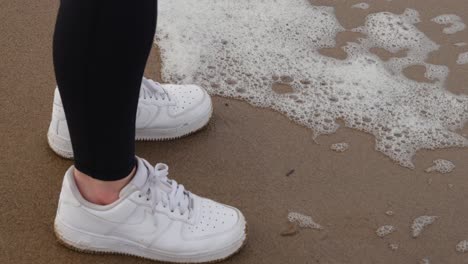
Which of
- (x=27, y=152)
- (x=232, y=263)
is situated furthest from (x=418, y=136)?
(x=27, y=152)

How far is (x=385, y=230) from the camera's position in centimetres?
151

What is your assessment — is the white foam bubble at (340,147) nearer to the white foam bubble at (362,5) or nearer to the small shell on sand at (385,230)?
the small shell on sand at (385,230)

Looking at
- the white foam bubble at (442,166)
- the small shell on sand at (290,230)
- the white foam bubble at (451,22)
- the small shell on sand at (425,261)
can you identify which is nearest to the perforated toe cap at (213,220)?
the small shell on sand at (290,230)

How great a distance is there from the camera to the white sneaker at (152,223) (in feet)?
4.20

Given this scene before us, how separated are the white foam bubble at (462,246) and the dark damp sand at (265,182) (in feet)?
0.04

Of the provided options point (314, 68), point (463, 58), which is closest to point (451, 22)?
point (463, 58)

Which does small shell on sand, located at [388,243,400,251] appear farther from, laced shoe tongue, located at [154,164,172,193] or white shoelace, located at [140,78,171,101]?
white shoelace, located at [140,78,171,101]

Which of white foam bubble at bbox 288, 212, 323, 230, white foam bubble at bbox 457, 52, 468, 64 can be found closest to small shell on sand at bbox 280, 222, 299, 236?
white foam bubble at bbox 288, 212, 323, 230

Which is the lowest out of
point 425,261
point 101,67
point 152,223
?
point 425,261

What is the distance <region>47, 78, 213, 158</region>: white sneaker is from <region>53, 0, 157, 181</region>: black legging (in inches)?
14.5

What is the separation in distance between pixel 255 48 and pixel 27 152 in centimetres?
81

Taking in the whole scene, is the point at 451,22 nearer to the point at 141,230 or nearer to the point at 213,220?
the point at 213,220

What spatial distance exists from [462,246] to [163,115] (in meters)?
0.75

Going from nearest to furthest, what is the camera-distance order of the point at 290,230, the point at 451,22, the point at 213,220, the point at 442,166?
the point at 213,220 < the point at 290,230 < the point at 442,166 < the point at 451,22
